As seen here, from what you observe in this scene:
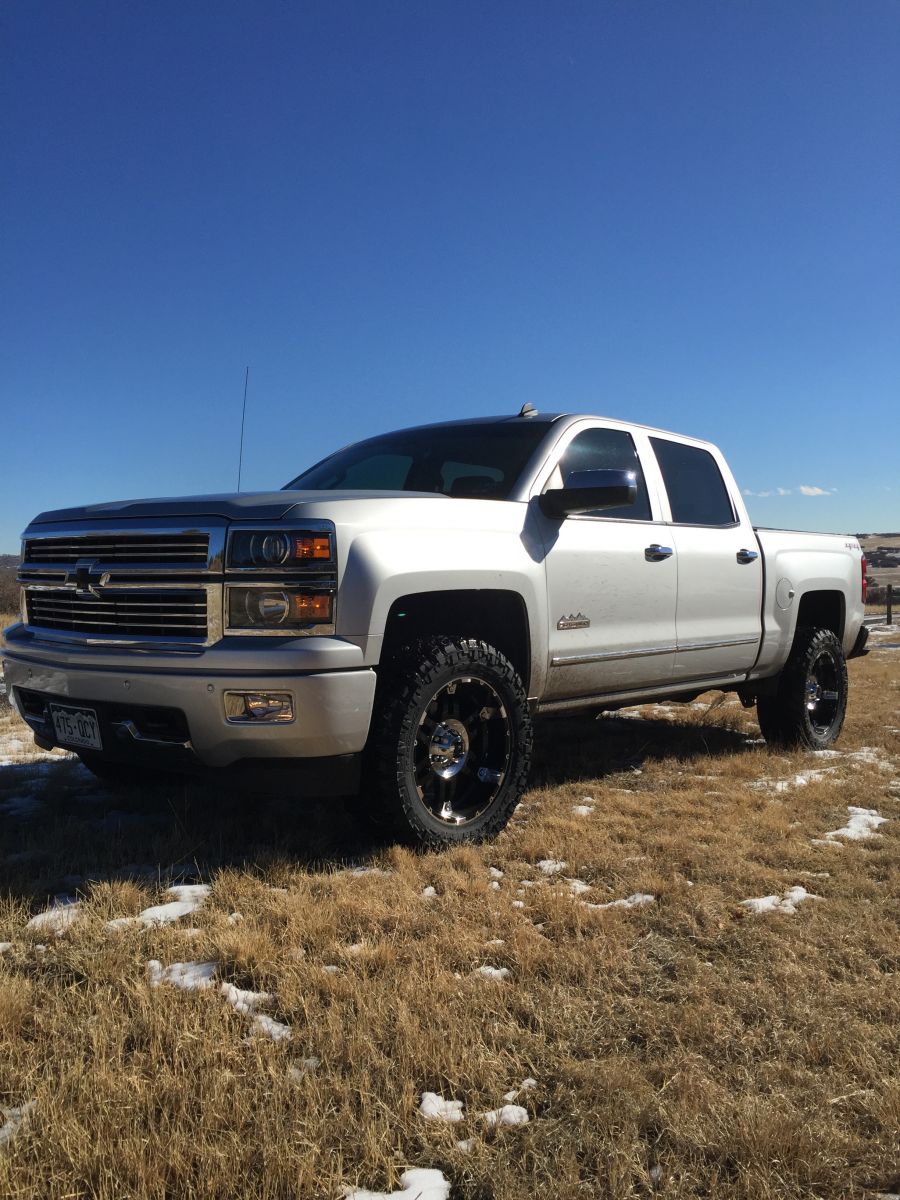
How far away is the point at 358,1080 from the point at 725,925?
1.47m

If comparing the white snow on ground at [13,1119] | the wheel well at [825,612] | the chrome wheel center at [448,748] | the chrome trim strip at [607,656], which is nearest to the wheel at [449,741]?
the chrome wheel center at [448,748]

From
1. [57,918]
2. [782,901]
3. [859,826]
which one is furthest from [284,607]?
[859,826]

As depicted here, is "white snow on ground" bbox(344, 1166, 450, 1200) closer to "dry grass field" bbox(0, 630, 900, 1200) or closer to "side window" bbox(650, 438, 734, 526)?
"dry grass field" bbox(0, 630, 900, 1200)

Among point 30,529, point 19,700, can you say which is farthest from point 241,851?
→ point 30,529

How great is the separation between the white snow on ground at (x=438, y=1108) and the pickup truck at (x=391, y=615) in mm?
1449

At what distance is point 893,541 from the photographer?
10244cm

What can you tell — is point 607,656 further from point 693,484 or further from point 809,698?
point 809,698

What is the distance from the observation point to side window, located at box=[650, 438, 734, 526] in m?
5.33

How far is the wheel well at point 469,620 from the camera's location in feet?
12.4

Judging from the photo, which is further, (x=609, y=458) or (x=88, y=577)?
(x=609, y=458)

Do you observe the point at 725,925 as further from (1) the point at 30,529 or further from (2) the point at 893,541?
(2) the point at 893,541

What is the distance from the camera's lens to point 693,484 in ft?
18.3

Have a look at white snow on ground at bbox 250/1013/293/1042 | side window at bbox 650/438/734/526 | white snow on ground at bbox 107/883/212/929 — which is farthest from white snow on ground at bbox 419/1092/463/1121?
side window at bbox 650/438/734/526

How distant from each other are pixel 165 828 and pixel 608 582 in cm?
230
